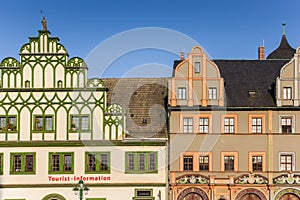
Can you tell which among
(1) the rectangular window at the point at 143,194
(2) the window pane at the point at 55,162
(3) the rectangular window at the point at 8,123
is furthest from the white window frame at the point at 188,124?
(3) the rectangular window at the point at 8,123

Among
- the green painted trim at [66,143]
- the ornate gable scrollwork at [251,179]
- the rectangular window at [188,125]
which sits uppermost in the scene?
the rectangular window at [188,125]

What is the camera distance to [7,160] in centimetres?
4094

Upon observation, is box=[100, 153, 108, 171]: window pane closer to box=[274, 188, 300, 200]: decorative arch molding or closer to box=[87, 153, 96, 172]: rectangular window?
box=[87, 153, 96, 172]: rectangular window

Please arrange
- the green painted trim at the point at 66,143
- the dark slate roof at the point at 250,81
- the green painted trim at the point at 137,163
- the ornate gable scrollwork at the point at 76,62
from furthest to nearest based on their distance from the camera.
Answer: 1. the dark slate roof at the point at 250,81
2. the ornate gable scrollwork at the point at 76,62
3. the green painted trim at the point at 137,163
4. the green painted trim at the point at 66,143

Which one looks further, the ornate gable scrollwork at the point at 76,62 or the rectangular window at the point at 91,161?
the ornate gable scrollwork at the point at 76,62

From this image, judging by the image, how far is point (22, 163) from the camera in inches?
1618

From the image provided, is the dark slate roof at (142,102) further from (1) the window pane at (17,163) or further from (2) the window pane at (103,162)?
(1) the window pane at (17,163)

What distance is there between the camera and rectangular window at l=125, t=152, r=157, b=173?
41.1 metres

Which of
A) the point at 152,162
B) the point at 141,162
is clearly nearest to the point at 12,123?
the point at 141,162

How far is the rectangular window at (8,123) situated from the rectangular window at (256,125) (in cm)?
1662

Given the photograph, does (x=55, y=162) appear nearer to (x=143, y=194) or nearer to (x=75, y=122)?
(x=75, y=122)

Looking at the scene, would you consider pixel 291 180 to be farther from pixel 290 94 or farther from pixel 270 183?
pixel 290 94

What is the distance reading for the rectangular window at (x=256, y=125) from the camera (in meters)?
41.2

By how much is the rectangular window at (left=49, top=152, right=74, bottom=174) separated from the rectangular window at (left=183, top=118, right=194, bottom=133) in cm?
809
